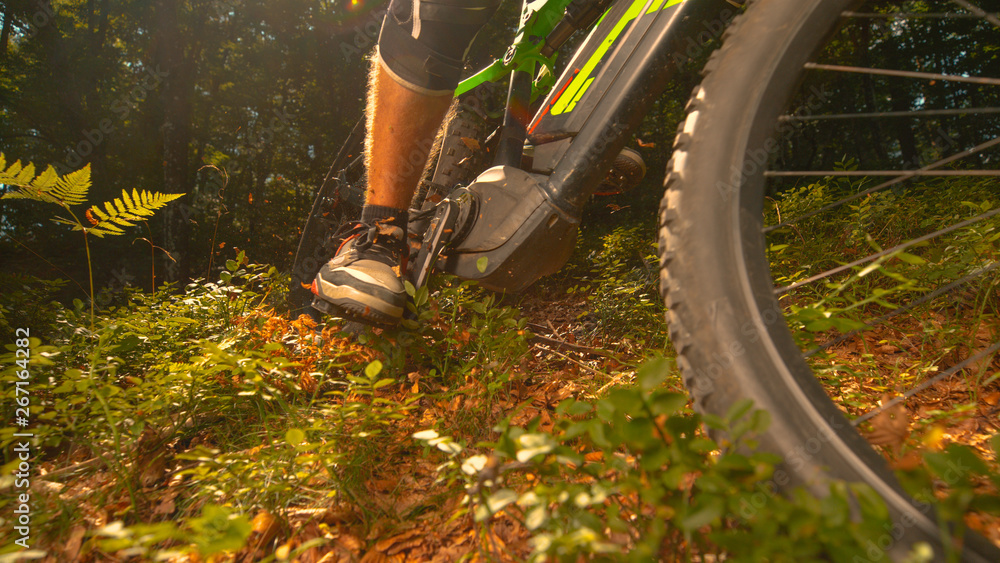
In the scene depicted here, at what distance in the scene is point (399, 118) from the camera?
5.07 feet

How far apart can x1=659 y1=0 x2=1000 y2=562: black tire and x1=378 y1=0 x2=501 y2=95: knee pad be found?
0.95 m

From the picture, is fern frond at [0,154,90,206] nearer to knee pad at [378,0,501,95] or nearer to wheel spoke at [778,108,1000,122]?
knee pad at [378,0,501,95]

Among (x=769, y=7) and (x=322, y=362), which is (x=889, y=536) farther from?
(x=322, y=362)

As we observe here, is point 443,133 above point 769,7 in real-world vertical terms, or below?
below

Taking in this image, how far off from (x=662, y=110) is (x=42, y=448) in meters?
5.54


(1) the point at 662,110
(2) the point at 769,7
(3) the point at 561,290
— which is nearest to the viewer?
(2) the point at 769,7

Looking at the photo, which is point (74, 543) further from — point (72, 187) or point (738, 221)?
point (738, 221)

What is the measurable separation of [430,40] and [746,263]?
1.30 metres

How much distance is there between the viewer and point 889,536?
18.6 inches

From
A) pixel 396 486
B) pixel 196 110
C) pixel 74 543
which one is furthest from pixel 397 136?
pixel 196 110

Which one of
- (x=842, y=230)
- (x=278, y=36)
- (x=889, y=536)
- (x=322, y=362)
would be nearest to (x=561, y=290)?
(x=842, y=230)

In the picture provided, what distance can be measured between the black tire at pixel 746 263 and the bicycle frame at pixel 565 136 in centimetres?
36

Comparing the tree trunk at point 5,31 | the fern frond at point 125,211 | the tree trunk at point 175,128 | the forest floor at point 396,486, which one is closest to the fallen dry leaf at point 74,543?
the forest floor at point 396,486

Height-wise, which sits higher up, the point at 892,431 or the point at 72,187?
the point at 892,431
